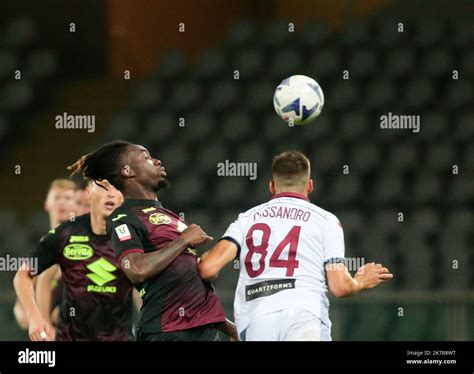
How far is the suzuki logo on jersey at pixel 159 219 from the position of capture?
541 centimetres

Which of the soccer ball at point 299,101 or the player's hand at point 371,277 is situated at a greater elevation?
the soccer ball at point 299,101

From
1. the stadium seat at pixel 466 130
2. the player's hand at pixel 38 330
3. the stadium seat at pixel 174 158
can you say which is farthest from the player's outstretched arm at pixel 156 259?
the stadium seat at pixel 466 130

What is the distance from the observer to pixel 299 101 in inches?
262

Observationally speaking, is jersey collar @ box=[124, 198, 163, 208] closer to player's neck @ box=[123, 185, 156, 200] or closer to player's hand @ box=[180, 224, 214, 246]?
player's neck @ box=[123, 185, 156, 200]

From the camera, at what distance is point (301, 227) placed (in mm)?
5195

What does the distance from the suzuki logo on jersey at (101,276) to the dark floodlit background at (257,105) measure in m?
3.51

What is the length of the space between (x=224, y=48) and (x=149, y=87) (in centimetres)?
115

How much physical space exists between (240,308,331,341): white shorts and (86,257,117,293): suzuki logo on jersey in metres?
1.65

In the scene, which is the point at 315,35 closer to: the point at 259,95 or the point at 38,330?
the point at 259,95

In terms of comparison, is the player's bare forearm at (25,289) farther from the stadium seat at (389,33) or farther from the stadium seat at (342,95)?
the stadium seat at (389,33)

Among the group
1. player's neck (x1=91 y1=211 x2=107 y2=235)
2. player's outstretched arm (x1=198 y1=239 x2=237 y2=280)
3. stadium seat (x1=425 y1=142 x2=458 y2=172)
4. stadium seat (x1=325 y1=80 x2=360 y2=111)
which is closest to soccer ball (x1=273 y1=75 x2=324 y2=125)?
player's neck (x1=91 y1=211 x2=107 y2=235)
